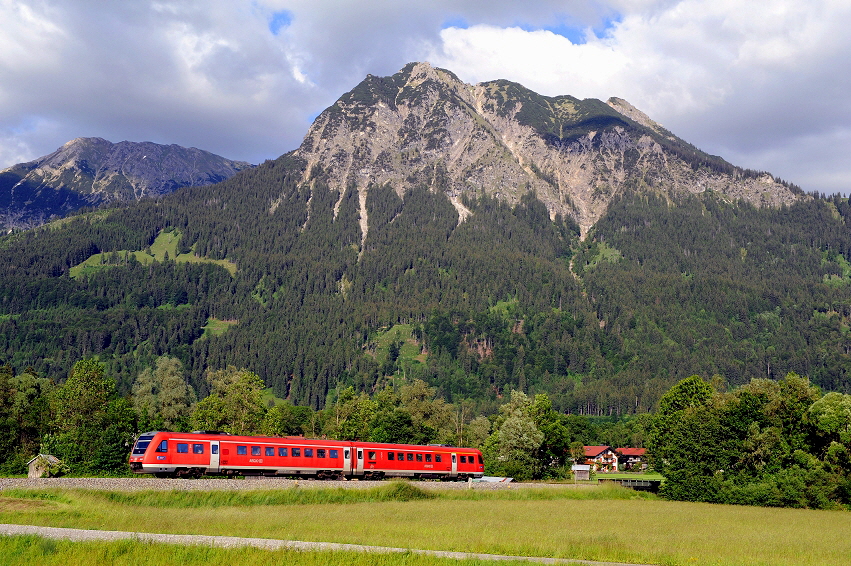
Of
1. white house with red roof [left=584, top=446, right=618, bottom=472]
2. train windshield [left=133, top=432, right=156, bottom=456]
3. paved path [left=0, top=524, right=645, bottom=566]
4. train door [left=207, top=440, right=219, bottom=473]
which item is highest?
train windshield [left=133, top=432, right=156, bottom=456]

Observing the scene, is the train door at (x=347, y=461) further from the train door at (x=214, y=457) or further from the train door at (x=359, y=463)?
the train door at (x=214, y=457)

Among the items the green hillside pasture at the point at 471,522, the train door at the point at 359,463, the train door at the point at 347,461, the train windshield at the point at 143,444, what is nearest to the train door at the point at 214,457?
the train windshield at the point at 143,444

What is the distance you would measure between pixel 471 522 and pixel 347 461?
25.0m

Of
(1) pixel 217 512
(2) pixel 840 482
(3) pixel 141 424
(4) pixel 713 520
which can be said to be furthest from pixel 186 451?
(2) pixel 840 482

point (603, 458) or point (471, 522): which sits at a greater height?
point (471, 522)

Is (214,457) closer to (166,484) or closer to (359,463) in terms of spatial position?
(166,484)

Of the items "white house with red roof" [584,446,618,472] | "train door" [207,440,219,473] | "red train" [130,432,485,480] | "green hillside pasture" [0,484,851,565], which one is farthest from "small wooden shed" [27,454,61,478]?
"white house with red roof" [584,446,618,472]

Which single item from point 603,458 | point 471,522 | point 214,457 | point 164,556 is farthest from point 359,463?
point 603,458

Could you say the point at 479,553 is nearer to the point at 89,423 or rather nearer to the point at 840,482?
Answer: the point at 840,482

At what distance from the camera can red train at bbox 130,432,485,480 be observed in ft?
205

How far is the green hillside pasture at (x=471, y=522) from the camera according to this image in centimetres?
3928

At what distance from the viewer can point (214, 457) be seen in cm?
6456

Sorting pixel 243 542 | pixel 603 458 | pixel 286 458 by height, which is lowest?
pixel 603 458

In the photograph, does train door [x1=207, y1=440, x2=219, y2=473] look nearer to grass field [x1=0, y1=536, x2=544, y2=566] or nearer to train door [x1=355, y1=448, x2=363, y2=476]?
train door [x1=355, y1=448, x2=363, y2=476]
